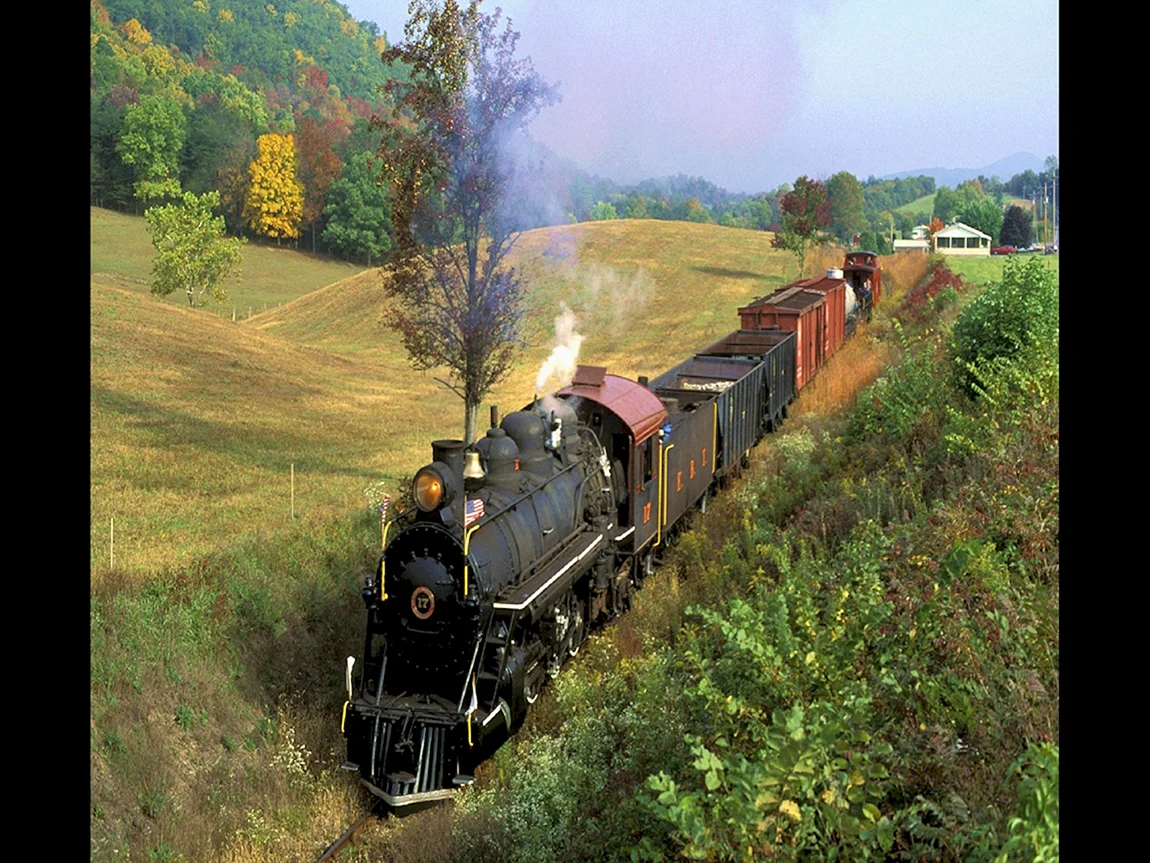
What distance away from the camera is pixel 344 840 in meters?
10.8

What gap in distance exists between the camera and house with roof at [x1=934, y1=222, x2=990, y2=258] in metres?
81.9

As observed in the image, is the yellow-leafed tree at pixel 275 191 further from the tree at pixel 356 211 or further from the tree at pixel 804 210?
the tree at pixel 804 210

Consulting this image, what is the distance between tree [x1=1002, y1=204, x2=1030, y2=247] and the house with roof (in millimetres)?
1955

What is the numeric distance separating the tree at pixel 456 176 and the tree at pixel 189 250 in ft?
150

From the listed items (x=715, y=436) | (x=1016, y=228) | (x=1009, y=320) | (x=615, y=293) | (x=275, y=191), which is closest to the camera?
(x=1009, y=320)

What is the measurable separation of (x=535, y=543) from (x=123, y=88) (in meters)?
110

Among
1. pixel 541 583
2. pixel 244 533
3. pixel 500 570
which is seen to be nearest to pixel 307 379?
pixel 244 533

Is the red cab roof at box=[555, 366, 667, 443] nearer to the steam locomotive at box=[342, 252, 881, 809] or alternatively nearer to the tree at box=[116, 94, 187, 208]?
the steam locomotive at box=[342, 252, 881, 809]

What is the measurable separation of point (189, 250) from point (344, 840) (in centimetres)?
5663

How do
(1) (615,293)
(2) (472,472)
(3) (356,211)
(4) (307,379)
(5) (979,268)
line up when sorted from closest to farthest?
(2) (472,472), (4) (307,379), (5) (979,268), (1) (615,293), (3) (356,211)

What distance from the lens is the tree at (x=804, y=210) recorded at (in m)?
61.2

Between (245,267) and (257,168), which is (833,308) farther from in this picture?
(257,168)

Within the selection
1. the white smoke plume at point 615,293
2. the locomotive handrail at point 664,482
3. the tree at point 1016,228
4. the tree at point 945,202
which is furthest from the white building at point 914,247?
the locomotive handrail at point 664,482

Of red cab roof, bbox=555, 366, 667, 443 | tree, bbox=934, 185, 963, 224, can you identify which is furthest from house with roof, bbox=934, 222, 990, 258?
red cab roof, bbox=555, 366, 667, 443
